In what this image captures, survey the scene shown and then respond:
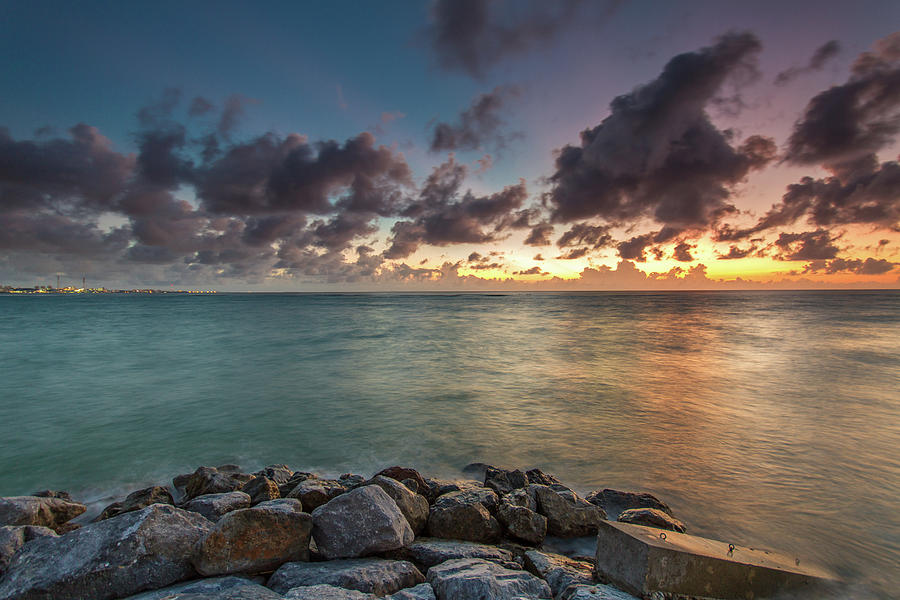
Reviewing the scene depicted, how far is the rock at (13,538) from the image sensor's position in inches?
136

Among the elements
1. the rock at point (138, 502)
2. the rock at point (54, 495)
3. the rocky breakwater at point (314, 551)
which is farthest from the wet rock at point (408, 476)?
the rock at point (54, 495)

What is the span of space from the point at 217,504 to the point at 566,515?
3.68 metres

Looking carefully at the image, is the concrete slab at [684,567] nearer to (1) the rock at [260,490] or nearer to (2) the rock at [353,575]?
(2) the rock at [353,575]

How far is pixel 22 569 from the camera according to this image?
3.14 metres

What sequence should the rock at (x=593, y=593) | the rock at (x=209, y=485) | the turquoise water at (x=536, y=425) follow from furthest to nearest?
the turquoise water at (x=536, y=425) → the rock at (x=209, y=485) → the rock at (x=593, y=593)

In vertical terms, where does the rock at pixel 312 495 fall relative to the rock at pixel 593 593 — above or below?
below

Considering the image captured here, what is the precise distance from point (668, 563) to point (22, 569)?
4730 millimetres

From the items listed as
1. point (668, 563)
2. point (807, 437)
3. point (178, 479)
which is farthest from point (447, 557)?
point (807, 437)

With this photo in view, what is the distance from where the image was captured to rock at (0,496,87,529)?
427cm

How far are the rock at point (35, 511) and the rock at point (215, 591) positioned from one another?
2.38 m

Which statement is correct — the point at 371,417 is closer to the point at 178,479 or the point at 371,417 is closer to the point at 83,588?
the point at 178,479

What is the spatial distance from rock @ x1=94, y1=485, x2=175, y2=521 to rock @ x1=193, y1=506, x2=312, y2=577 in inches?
91.0

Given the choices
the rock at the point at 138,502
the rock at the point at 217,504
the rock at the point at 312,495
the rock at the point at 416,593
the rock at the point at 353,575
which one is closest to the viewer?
the rock at the point at 416,593

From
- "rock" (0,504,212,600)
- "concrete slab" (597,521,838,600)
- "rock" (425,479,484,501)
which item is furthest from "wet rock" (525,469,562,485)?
"rock" (0,504,212,600)
